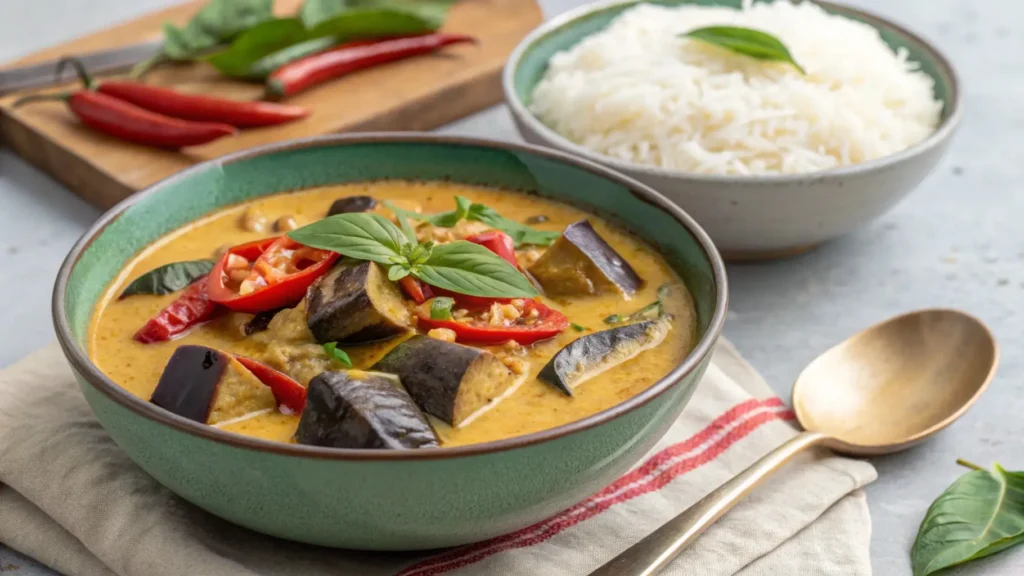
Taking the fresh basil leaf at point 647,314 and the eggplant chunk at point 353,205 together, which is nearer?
the fresh basil leaf at point 647,314

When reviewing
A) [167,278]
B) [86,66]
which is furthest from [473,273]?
[86,66]

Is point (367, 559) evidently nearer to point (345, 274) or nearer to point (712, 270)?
point (345, 274)

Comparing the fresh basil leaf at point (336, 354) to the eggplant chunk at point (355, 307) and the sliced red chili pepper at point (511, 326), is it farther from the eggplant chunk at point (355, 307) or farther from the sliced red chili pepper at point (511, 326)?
the sliced red chili pepper at point (511, 326)

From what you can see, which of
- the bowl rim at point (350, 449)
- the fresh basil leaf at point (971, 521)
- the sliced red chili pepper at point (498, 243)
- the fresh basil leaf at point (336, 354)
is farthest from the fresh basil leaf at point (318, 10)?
the fresh basil leaf at point (971, 521)

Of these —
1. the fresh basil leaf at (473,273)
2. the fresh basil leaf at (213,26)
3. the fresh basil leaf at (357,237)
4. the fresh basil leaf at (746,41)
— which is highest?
the fresh basil leaf at (213,26)

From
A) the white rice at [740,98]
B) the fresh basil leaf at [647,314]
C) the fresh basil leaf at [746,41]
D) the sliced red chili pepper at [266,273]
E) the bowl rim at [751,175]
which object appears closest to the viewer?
the sliced red chili pepper at [266,273]

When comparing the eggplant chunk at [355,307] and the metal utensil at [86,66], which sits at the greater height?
the metal utensil at [86,66]
